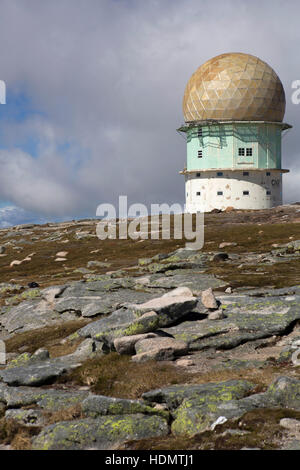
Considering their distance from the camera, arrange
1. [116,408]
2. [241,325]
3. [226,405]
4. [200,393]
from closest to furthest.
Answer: [226,405] → [116,408] → [200,393] → [241,325]

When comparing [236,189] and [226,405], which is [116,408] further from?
[236,189]

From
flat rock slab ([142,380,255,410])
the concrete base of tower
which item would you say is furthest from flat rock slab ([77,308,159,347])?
the concrete base of tower

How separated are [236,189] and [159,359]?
5543 cm

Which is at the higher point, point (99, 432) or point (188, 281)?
point (188, 281)

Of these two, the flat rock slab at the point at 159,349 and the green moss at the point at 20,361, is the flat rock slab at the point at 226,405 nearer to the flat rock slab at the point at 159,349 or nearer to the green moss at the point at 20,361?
the flat rock slab at the point at 159,349

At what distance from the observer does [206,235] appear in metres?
46.0

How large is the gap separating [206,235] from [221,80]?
95.5 feet

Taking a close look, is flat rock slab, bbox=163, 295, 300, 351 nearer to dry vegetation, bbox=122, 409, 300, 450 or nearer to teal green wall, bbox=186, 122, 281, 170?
dry vegetation, bbox=122, 409, 300, 450

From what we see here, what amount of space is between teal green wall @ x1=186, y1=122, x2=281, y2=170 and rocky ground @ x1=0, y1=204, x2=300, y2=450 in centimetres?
3765

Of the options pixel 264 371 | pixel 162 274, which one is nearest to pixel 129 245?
pixel 162 274

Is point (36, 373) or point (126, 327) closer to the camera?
point (36, 373)

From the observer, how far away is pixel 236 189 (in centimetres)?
6756

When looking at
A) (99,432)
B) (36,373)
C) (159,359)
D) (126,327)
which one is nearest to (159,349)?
(159,359)
